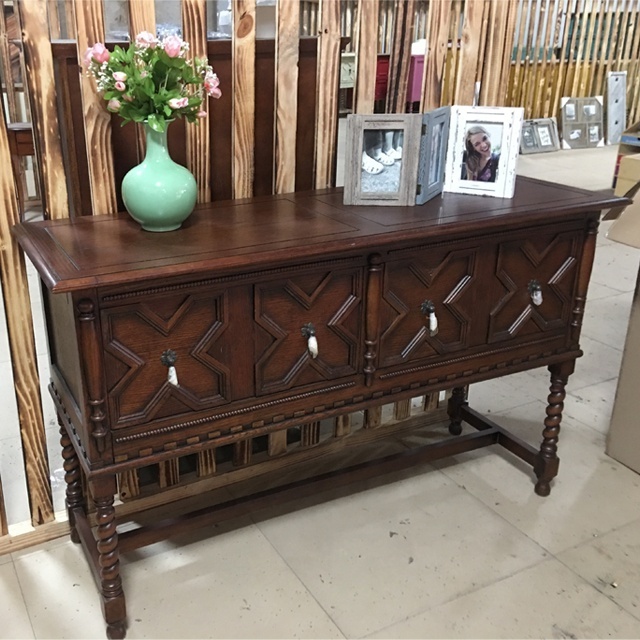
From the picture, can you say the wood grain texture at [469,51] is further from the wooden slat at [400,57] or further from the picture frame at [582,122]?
the picture frame at [582,122]

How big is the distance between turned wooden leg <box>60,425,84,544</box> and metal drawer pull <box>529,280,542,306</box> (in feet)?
4.36

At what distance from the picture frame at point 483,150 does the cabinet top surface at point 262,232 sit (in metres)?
0.05

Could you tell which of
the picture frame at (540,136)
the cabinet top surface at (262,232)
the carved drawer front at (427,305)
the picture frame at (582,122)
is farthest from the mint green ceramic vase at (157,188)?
the picture frame at (582,122)

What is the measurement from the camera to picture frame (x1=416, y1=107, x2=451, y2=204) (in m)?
1.86

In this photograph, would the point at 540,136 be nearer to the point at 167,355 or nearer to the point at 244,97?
the point at 244,97

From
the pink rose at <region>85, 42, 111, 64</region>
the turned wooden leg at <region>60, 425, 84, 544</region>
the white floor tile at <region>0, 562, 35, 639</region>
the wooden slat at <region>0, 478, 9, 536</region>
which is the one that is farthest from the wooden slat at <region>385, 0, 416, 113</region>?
the white floor tile at <region>0, 562, 35, 639</region>

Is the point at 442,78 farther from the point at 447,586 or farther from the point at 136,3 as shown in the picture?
the point at 447,586

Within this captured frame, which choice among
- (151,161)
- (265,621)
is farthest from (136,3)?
(265,621)

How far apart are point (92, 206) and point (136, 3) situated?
1.63 ft

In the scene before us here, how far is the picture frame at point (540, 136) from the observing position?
7402mm

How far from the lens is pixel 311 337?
1664 mm

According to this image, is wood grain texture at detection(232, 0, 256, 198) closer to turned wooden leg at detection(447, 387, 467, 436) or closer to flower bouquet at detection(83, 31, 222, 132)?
flower bouquet at detection(83, 31, 222, 132)

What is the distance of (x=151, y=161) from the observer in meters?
1.62

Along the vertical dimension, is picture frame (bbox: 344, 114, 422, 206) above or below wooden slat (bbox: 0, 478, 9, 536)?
above
